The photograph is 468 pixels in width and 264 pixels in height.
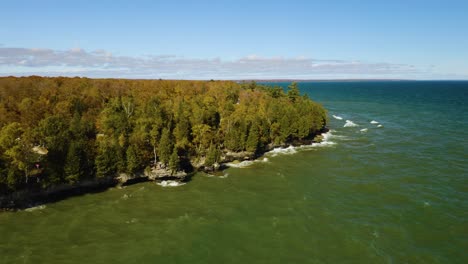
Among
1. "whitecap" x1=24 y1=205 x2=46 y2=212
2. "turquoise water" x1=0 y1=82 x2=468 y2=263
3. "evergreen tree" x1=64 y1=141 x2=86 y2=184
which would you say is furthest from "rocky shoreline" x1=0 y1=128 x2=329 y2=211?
"evergreen tree" x1=64 y1=141 x2=86 y2=184

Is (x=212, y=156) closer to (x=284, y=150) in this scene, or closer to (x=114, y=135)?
(x=114, y=135)

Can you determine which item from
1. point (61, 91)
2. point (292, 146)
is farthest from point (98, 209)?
point (292, 146)

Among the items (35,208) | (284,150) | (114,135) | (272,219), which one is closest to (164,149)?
(114,135)

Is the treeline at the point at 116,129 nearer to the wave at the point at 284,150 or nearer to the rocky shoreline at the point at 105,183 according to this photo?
the rocky shoreline at the point at 105,183

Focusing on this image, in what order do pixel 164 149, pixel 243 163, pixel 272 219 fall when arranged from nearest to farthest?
pixel 272 219 → pixel 164 149 → pixel 243 163

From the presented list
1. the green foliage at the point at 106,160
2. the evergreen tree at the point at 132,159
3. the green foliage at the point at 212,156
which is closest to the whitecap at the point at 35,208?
the green foliage at the point at 106,160

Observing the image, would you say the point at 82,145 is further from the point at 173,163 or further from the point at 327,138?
the point at 327,138
